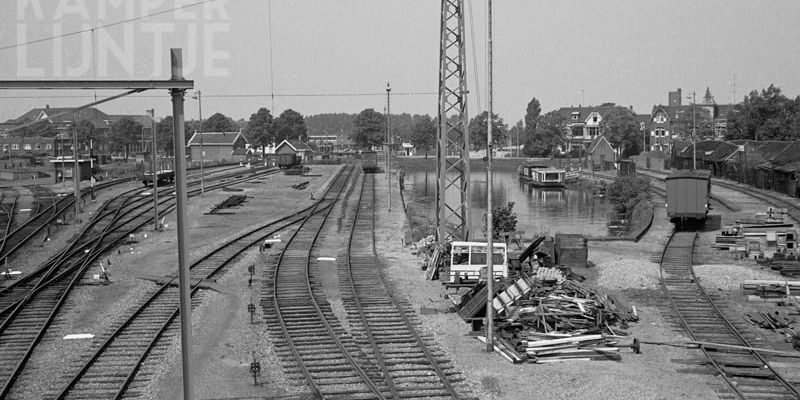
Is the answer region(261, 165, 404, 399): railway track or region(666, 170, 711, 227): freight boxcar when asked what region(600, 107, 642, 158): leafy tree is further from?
region(261, 165, 404, 399): railway track

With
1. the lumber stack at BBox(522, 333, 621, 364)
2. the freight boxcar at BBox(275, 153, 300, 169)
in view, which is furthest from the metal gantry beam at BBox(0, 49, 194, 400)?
the freight boxcar at BBox(275, 153, 300, 169)

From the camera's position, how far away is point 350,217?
140 feet

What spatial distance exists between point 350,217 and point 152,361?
27.4 meters

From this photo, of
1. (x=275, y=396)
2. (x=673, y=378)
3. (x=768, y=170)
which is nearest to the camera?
(x=275, y=396)

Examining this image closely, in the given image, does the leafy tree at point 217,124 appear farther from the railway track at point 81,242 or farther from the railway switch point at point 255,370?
the railway switch point at point 255,370

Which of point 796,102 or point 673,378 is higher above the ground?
point 796,102

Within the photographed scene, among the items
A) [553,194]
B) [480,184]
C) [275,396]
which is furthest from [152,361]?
[480,184]

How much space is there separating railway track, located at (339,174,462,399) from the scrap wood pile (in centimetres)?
165

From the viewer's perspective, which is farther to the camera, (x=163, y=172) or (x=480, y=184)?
(x=480, y=184)

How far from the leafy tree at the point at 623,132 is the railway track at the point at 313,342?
95.4 m

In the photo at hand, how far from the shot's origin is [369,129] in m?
156

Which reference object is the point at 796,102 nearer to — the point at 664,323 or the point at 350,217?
the point at 350,217

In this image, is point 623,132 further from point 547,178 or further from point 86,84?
point 86,84

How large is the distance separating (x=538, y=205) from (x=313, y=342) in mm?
49544
